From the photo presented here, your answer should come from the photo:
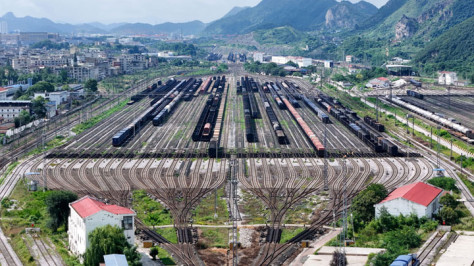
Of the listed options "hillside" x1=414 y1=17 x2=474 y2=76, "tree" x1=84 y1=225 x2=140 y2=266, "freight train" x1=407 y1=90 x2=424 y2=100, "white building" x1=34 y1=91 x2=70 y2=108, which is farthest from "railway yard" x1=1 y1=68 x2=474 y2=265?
"hillside" x1=414 y1=17 x2=474 y2=76

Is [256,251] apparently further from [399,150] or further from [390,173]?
[399,150]

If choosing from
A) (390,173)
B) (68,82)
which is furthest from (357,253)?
(68,82)

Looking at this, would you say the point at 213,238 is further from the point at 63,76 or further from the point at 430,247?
the point at 63,76

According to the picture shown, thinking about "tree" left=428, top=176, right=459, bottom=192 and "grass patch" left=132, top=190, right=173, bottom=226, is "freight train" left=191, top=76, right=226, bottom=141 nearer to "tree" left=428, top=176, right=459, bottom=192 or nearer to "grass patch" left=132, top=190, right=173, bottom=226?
"grass patch" left=132, top=190, right=173, bottom=226

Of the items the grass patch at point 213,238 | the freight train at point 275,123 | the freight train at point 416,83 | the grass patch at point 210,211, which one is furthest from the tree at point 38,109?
the freight train at point 416,83

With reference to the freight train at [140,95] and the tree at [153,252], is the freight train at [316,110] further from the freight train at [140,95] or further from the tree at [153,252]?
the tree at [153,252]

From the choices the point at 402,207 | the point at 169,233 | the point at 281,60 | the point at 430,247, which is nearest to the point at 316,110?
the point at 402,207
